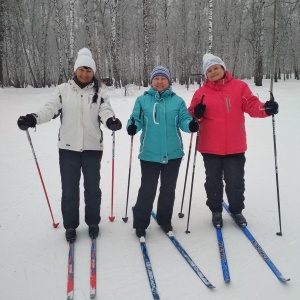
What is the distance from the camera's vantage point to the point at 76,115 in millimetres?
3178

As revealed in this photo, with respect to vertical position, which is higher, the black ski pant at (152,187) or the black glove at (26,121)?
the black glove at (26,121)

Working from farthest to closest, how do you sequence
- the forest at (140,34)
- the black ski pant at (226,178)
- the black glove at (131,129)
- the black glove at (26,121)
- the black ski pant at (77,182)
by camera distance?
1. the forest at (140,34)
2. the black ski pant at (226,178)
3. the black ski pant at (77,182)
4. the black glove at (131,129)
5. the black glove at (26,121)

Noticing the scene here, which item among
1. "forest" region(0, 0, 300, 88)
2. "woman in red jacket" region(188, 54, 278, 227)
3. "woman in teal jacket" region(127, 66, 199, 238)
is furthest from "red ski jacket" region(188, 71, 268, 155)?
"forest" region(0, 0, 300, 88)

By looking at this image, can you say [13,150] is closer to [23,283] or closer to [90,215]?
[90,215]

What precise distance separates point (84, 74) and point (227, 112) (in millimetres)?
1603

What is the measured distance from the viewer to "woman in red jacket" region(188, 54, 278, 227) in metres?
3.31

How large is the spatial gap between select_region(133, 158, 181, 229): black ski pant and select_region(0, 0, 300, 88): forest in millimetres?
13601

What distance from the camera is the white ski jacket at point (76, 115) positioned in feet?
10.4

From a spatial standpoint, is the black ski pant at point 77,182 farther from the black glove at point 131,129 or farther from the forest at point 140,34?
the forest at point 140,34

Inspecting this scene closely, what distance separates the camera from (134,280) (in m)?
2.71

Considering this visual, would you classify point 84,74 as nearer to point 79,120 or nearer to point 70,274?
point 79,120

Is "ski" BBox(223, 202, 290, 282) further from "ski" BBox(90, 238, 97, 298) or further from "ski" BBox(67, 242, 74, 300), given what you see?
"ski" BBox(67, 242, 74, 300)

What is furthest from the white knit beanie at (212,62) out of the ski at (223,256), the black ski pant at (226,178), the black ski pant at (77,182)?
the ski at (223,256)

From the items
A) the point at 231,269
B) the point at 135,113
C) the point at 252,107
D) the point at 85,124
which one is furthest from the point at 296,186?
the point at 85,124
